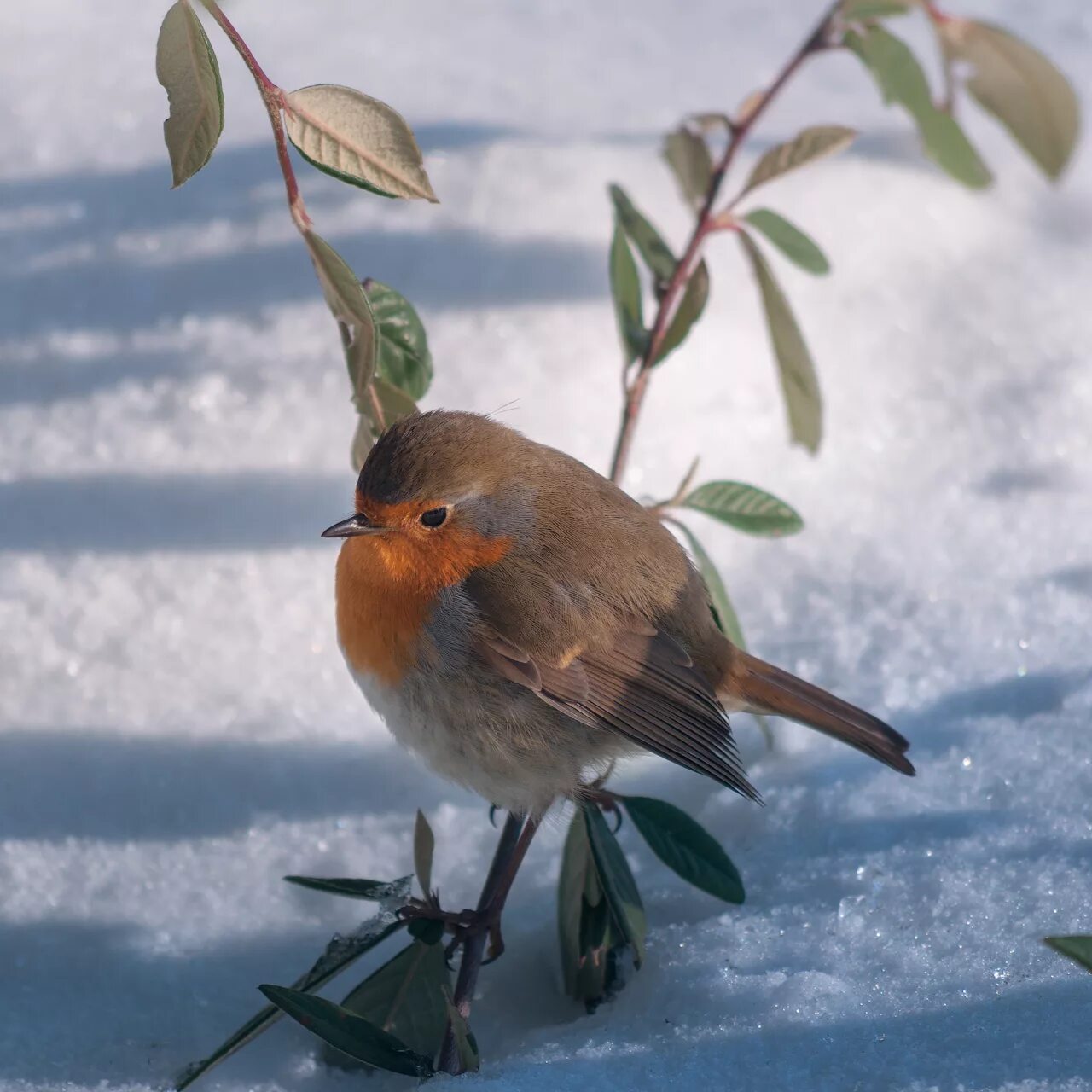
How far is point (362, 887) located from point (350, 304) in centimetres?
78

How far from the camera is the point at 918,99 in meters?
2.62

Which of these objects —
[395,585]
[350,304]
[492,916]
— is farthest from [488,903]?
[350,304]

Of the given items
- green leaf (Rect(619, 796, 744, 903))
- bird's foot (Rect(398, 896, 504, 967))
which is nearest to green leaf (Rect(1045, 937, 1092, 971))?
green leaf (Rect(619, 796, 744, 903))

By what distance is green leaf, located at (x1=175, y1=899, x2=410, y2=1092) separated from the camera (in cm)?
160

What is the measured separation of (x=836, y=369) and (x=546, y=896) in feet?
4.61

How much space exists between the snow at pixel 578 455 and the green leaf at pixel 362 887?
24 cm

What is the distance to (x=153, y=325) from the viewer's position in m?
2.61

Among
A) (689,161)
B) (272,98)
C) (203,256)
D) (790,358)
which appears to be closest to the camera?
(272,98)

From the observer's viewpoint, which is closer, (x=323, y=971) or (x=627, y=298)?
(x=323, y=971)

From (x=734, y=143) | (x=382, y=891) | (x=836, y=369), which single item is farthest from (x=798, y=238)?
(x=382, y=891)

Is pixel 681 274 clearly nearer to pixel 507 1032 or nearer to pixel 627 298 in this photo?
pixel 627 298

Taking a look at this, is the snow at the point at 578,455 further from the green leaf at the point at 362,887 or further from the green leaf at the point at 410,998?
the green leaf at the point at 362,887

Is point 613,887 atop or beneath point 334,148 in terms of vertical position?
beneath

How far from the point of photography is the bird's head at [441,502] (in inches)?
79.3
